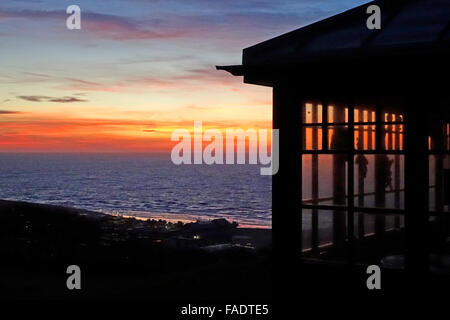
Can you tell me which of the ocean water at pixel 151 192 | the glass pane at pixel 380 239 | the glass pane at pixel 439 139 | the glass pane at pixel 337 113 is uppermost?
the glass pane at pixel 337 113

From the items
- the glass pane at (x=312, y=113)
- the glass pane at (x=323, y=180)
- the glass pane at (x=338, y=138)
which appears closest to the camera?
the glass pane at (x=338, y=138)

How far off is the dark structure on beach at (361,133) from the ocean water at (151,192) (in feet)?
169

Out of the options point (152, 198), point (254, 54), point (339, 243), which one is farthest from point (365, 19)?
point (152, 198)

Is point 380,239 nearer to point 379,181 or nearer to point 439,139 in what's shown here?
point 379,181

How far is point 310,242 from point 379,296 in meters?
1.15

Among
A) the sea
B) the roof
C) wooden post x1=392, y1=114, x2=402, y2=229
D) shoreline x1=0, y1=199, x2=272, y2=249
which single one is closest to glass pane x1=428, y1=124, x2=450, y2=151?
wooden post x1=392, y1=114, x2=402, y2=229

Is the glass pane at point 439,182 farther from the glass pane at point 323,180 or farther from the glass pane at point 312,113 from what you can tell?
the glass pane at point 312,113

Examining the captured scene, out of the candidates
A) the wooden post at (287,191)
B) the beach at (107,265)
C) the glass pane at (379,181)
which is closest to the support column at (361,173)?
the glass pane at (379,181)

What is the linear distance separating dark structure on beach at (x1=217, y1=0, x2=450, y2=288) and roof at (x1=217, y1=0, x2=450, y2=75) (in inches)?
0.6

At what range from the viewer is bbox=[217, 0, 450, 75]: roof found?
7.04m

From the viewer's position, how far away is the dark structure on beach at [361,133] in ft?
23.9

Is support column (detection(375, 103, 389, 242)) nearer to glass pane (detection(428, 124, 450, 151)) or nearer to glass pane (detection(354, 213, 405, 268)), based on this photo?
glass pane (detection(354, 213, 405, 268))

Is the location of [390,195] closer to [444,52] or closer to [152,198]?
[444,52]

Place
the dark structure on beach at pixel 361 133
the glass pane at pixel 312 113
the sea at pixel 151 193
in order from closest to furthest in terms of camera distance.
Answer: the dark structure on beach at pixel 361 133 < the glass pane at pixel 312 113 < the sea at pixel 151 193
